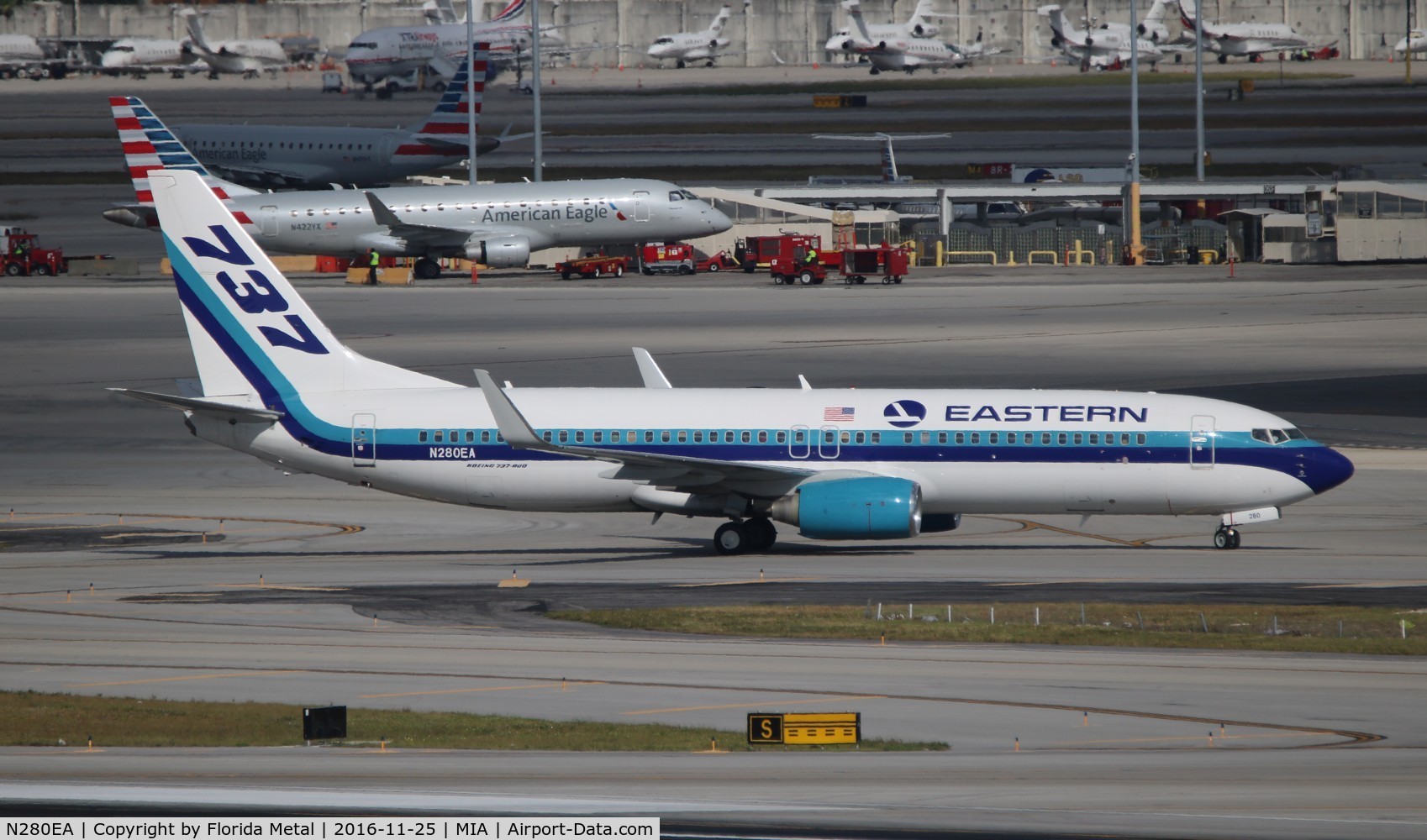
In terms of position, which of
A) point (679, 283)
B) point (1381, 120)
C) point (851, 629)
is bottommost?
point (851, 629)

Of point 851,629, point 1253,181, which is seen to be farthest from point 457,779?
point 1253,181

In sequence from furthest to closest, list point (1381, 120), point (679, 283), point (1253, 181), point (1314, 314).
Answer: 1. point (1381, 120)
2. point (1253, 181)
3. point (679, 283)
4. point (1314, 314)

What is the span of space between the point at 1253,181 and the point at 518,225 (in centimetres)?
4567

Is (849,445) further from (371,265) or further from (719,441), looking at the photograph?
(371,265)

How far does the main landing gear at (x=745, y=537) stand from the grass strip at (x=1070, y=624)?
22.4 ft

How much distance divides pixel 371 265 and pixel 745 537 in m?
60.8

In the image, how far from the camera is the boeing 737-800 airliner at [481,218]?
9500cm

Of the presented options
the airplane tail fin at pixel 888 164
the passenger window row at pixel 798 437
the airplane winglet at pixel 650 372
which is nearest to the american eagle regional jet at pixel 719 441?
the passenger window row at pixel 798 437

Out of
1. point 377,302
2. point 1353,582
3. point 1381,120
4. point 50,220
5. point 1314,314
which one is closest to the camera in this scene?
point 1353,582

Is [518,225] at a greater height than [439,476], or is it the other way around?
[518,225]

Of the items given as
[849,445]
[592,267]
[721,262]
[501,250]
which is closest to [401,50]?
[721,262]

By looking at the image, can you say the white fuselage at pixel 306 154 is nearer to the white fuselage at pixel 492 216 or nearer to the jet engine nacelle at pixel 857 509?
the white fuselage at pixel 492 216

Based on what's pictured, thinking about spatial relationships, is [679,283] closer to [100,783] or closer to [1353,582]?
[1353,582]

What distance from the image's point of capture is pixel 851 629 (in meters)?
29.8
